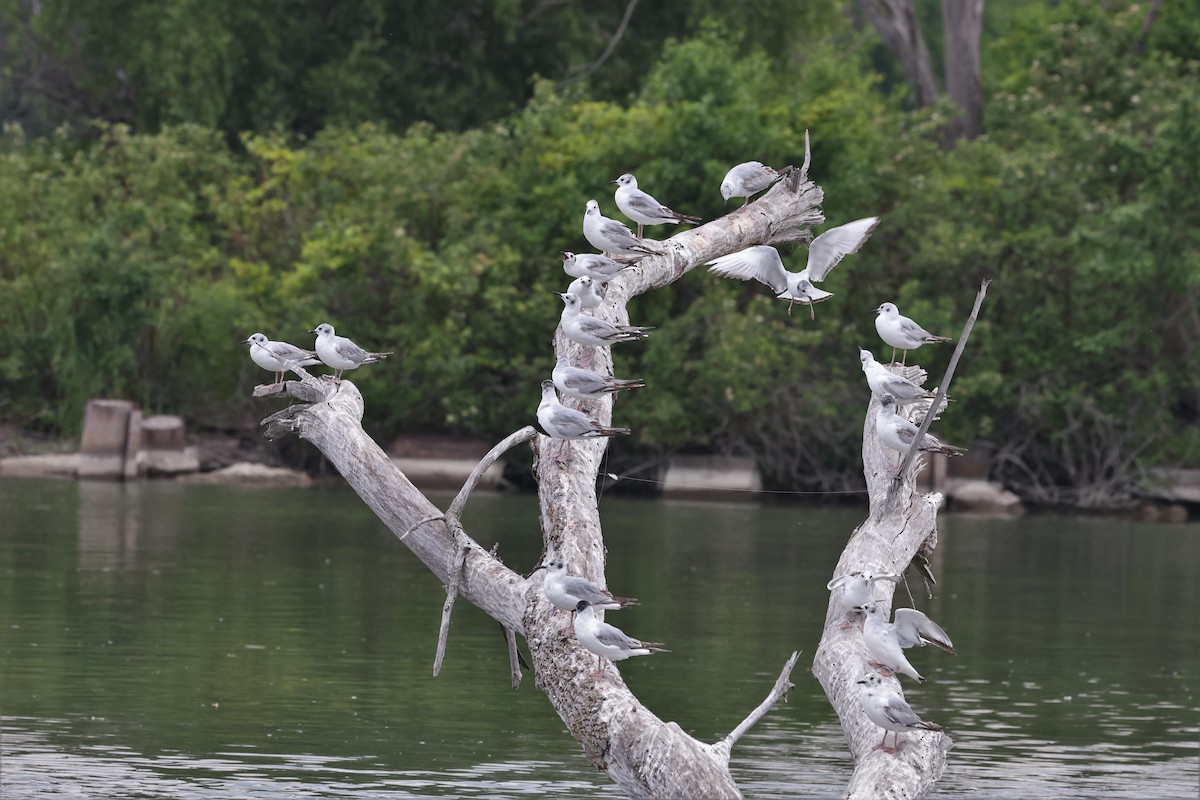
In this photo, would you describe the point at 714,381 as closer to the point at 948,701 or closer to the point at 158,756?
the point at 948,701

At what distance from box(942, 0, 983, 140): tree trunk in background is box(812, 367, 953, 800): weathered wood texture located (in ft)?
119

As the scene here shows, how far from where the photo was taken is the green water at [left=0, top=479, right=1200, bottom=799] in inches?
603

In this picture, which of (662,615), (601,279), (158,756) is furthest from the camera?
(662,615)

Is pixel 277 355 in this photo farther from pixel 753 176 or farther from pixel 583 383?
pixel 583 383

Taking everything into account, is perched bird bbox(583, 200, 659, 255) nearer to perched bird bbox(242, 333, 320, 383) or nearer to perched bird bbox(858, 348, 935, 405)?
perched bird bbox(858, 348, 935, 405)

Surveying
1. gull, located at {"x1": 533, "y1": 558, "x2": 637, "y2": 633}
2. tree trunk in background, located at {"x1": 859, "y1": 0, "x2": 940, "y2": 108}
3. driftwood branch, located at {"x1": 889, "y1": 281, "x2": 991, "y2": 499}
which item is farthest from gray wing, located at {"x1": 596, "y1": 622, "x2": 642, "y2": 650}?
tree trunk in background, located at {"x1": 859, "y1": 0, "x2": 940, "y2": 108}

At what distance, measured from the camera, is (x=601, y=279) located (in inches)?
529

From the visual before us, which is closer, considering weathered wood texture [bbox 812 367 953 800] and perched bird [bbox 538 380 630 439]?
weathered wood texture [bbox 812 367 953 800]

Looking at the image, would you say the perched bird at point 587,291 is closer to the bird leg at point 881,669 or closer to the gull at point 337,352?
the gull at point 337,352

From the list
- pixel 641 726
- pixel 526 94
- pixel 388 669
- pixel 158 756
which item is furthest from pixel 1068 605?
pixel 526 94

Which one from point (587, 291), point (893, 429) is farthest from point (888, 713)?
point (587, 291)

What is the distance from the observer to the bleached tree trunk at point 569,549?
1037 cm

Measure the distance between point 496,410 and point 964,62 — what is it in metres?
14.6

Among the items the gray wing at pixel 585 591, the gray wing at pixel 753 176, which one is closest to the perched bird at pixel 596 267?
the gray wing at pixel 753 176
